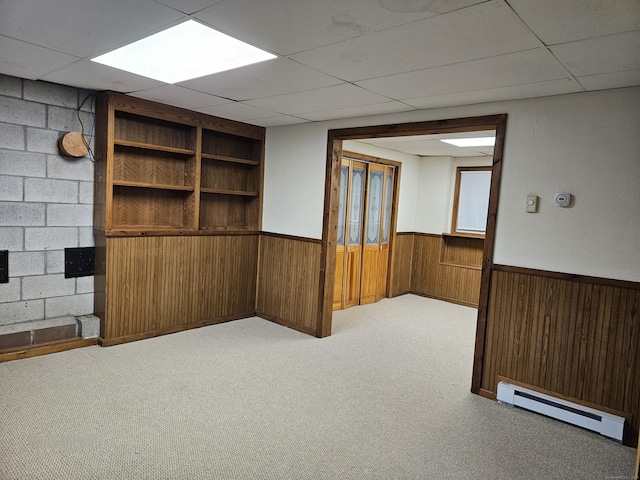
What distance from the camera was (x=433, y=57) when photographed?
2.45 m

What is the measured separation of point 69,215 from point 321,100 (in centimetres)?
248

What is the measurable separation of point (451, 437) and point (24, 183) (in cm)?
382

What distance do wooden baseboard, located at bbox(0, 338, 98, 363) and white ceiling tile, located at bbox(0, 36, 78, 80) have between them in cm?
221

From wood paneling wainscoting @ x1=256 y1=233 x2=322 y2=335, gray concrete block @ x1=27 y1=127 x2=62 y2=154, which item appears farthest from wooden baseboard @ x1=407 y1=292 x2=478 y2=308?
gray concrete block @ x1=27 y1=127 x2=62 y2=154

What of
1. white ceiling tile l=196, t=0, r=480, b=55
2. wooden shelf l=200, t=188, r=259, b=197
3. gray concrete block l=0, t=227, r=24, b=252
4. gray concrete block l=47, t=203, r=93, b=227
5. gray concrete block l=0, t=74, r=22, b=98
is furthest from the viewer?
wooden shelf l=200, t=188, r=259, b=197

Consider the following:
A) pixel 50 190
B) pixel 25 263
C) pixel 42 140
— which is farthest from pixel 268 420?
pixel 42 140

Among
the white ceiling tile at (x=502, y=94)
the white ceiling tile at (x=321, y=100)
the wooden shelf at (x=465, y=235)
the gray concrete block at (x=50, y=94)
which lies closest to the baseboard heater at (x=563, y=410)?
the white ceiling tile at (x=502, y=94)

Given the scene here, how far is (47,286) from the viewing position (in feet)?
12.5

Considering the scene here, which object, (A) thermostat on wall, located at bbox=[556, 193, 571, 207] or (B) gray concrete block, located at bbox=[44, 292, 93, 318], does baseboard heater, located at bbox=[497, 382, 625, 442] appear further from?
(B) gray concrete block, located at bbox=[44, 292, 93, 318]

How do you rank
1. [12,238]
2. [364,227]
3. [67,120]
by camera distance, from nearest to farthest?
[12,238] → [67,120] → [364,227]

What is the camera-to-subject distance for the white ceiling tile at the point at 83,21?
203 centimetres

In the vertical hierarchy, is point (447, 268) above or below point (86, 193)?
below

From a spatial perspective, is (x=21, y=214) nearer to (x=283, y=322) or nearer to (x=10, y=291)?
(x=10, y=291)

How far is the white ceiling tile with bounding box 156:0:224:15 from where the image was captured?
1.92 m
